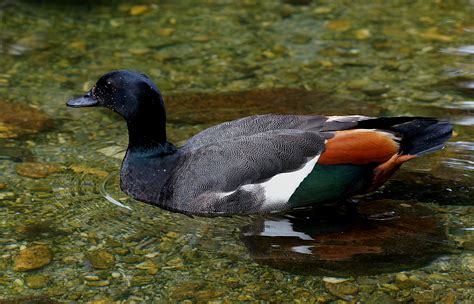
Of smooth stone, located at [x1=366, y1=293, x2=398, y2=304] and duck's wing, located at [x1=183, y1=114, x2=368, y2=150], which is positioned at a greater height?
duck's wing, located at [x1=183, y1=114, x2=368, y2=150]

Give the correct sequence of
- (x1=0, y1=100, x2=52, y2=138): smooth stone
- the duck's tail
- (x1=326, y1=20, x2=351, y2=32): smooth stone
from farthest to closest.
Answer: (x1=326, y1=20, x2=351, y2=32): smooth stone < (x1=0, y1=100, x2=52, y2=138): smooth stone < the duck's tail

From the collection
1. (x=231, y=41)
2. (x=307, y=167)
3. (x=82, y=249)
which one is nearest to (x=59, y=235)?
(x=82, y=249)

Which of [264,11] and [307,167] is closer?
[307,167]

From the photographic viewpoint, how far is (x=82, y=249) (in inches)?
238

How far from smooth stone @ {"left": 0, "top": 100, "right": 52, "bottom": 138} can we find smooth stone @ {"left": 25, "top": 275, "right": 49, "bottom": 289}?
2.37 m

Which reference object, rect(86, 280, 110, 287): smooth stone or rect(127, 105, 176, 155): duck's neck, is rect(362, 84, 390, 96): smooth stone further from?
rect(86, 280, 110, 287): smooth stone

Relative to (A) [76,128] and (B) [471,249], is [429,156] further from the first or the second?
(A) [76,128]

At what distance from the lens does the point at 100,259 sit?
5891mm

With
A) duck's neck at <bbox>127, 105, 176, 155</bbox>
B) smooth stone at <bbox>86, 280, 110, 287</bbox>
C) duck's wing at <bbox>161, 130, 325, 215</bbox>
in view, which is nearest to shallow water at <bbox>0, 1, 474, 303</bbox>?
smooth stone at <bbox>86, 280, 110, 287</bbox>

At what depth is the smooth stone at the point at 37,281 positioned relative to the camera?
220 inches

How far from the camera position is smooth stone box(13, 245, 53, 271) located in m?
5.80

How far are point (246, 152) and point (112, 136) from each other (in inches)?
74.5

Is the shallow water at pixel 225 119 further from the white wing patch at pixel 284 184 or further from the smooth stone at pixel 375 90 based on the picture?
the white wing patch at pixel 284 184

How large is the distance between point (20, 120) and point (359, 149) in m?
3.30
